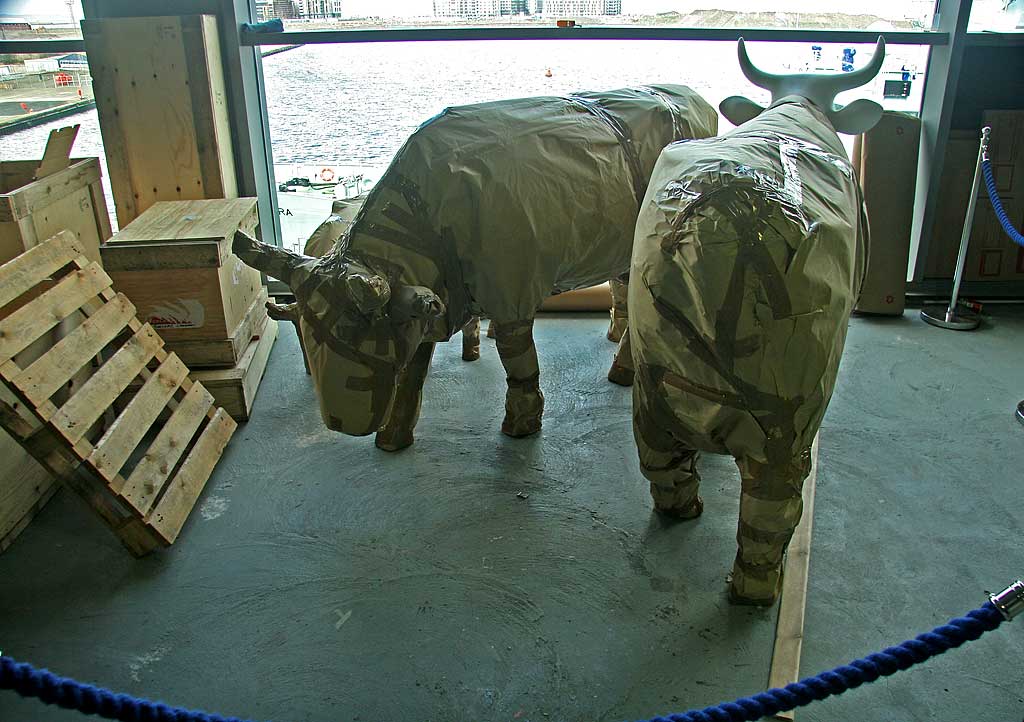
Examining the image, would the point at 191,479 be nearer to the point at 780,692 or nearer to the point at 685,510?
the point at 685,510

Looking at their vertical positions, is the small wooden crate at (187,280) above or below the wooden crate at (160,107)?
below

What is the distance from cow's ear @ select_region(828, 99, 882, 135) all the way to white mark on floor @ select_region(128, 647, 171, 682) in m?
3.60

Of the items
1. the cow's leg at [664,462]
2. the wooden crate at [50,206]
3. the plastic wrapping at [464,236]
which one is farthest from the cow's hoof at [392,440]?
the wooden crate at [50,206]

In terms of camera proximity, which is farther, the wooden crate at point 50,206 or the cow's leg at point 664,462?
the wooden crate at point 50,206

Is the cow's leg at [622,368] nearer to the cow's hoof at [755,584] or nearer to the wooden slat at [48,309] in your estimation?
the cow's hoof at [755,584]

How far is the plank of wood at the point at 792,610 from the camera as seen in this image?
254 centimetres

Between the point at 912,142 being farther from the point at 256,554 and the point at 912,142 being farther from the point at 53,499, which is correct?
the point at 53,499

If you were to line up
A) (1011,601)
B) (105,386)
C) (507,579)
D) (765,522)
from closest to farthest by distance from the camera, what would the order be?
1. (1011,601)
2. (765,522)
3. (507,579)
4. (105,386)

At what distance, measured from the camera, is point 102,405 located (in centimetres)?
330

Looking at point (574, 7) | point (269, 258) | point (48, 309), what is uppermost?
point (574, 7)

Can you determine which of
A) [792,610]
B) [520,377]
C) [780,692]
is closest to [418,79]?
[520,377]

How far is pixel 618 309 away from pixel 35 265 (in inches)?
120

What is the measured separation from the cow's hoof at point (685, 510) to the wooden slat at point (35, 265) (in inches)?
107

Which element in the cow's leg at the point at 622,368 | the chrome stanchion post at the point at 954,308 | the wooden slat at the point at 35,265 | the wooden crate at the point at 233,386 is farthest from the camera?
the chrome stanchion post at the point at 954,308
